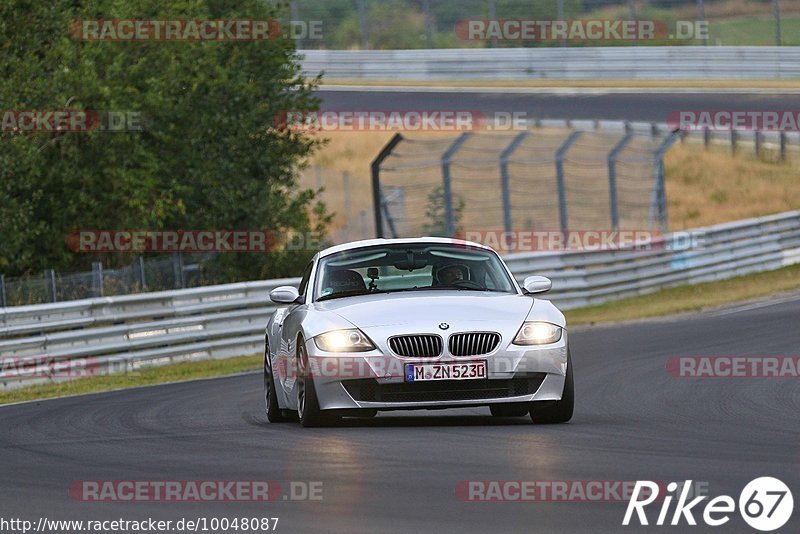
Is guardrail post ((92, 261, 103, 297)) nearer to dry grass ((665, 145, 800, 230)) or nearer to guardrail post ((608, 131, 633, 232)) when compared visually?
guardrail post ((608, 131, 633, 232))

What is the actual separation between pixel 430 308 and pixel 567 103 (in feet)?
111

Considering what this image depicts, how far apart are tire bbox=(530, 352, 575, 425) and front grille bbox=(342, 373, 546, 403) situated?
20cm

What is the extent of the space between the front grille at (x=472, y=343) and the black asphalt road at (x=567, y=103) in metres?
30.4

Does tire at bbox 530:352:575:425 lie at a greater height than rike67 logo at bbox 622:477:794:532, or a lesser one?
lesser

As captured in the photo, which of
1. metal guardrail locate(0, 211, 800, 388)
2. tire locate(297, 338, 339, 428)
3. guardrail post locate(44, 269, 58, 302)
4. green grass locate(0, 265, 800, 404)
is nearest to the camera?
tire locate(297, 338, 339, 428)

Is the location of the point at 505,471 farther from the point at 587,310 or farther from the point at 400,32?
the point at 400,32

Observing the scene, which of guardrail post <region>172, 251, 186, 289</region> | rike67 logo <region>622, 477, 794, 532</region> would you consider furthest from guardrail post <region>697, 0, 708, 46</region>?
rike67 logo <region>622, 477, 794, 532</region>

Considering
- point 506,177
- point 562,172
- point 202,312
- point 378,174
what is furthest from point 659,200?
point 202,312

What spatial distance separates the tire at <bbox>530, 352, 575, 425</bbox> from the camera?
10.7m

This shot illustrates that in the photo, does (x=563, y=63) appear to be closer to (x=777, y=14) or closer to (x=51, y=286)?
(x=777, y=14)

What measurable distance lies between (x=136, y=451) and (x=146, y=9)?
16641 mm

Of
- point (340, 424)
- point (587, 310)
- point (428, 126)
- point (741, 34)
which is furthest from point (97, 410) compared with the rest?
point (741, 34)

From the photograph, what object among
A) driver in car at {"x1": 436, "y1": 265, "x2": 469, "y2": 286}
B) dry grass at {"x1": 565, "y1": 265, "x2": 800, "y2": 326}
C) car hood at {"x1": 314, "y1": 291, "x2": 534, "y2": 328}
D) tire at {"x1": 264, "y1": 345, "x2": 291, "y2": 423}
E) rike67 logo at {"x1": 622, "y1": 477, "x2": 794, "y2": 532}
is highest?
driver in car at {"x1": 436, "y1": 265, "x2": 469, "y2": 286}

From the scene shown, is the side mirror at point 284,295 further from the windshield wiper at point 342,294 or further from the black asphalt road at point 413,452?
the black asphalt road at point 413,452
